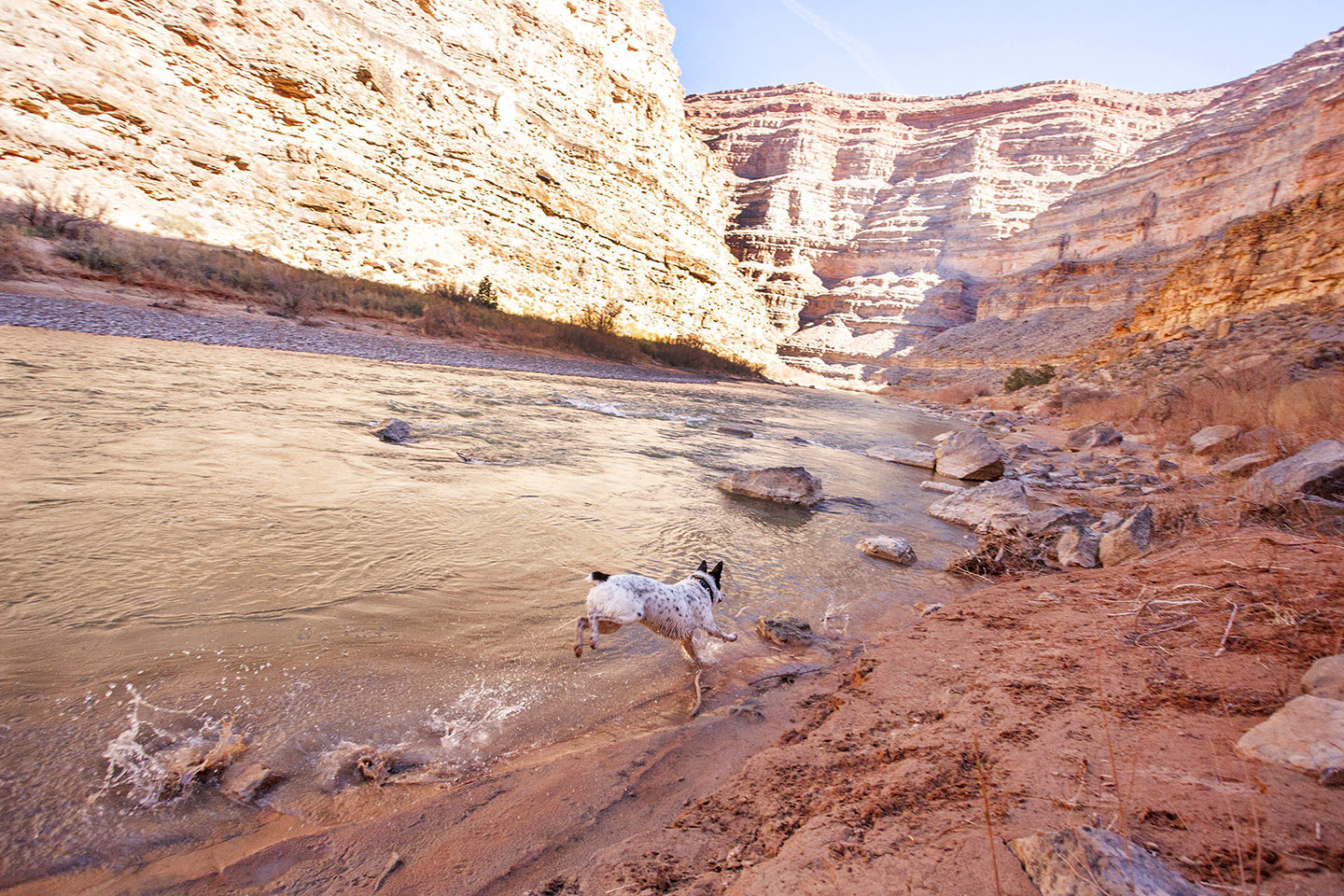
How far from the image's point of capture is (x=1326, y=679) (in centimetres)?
163

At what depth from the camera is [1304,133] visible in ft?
129

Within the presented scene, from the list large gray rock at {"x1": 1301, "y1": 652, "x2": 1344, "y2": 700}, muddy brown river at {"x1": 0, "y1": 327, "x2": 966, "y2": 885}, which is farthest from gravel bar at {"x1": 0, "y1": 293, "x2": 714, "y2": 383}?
large gray rock at {"x1": 1301, "y1": 652, "x2": 1344, "y2": 700}

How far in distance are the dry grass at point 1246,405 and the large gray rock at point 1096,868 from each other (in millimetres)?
7565

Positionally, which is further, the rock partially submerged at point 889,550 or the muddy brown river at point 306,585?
the rock partially submerged at point 889,550

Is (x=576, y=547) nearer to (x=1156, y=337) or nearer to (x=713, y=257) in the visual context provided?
(x=1156, y=337)

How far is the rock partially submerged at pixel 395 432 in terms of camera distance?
6.61m

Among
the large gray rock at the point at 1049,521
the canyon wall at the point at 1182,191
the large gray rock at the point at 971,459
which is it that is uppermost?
the canyon wall at the point at 1182,191

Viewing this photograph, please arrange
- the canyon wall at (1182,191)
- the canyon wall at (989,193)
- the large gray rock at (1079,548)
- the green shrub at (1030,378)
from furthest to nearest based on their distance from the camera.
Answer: the canyon wall at (989,193) < the canyon wall at (1182,191) < the green shrub at (1030,378) < the large gray rock at (1079,548)

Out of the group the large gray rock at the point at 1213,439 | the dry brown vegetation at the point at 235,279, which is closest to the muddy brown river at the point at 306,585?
the large gray rock at the point at 1213,439

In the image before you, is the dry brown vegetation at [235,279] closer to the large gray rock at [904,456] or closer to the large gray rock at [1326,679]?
the large gray rock at [904,456]

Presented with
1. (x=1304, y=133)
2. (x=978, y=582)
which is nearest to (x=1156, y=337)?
(x=978, y=582)

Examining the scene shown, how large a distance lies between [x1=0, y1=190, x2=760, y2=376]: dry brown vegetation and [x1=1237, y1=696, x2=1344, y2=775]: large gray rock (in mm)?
19279

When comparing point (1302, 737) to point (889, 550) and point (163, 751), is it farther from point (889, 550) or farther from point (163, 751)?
point (889, 550)

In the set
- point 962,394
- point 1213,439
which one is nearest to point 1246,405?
point 1213,439
